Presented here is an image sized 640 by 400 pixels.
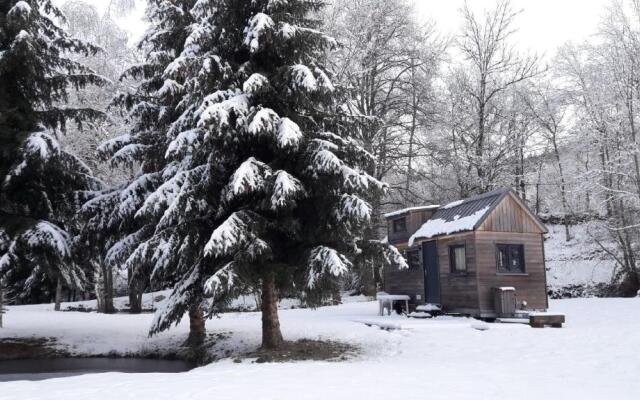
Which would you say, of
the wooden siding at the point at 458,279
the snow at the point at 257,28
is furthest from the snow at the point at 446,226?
the snow at the point at 257,28

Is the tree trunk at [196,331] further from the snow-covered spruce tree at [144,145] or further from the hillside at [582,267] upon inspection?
the hillside at [582,267]

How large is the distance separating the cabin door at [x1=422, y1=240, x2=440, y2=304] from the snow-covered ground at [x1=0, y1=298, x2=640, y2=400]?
2.50 m

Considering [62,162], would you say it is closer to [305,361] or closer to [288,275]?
[288,275]

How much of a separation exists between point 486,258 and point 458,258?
128cm

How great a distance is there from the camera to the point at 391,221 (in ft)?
78.2

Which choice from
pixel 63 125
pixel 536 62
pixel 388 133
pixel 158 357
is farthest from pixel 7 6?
pixel 536 62

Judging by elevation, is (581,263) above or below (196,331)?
above

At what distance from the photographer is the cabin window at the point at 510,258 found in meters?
19.1

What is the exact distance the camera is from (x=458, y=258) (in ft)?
64.9

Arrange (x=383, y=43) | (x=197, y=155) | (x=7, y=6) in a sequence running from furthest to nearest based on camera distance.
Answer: (x=383, y=43)
(x=7, y=6)
(x=197, y=155)

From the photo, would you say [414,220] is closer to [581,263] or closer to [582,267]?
[582,267]

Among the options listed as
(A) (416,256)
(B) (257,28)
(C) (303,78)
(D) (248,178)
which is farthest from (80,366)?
(A) (416,256)

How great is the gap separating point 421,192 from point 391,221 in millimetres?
13773

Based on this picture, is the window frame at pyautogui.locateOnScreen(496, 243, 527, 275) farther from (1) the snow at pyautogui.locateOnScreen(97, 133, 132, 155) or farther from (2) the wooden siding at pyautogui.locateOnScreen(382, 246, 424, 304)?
(1) the snow at pyautogui.locateOnScreen(97, 133, 132, 155)
